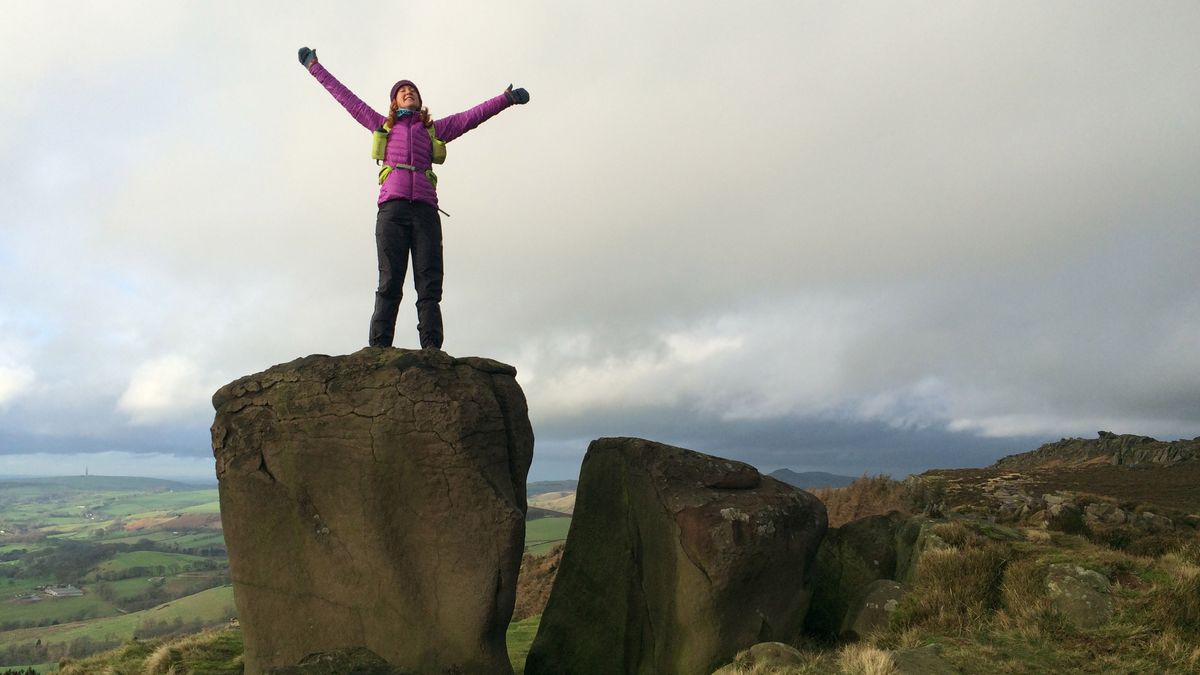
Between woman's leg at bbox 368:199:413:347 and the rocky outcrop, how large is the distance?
49.0 m

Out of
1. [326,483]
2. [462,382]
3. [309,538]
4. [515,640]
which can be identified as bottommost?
[515,640]

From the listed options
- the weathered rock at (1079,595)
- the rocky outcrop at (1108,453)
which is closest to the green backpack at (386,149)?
the weathered rock at (1079,595)

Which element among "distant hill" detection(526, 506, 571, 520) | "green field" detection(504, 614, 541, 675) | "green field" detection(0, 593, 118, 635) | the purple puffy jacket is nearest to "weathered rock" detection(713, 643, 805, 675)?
"green field" detection(504, 614, 541, 675)

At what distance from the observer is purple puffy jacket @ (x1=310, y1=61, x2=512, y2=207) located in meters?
12.2

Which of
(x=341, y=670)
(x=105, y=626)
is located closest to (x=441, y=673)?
(x=341, y=670)

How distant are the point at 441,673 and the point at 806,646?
6499 millimetres

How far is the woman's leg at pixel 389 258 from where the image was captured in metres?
12.1

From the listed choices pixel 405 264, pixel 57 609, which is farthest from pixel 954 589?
pixel 57 609

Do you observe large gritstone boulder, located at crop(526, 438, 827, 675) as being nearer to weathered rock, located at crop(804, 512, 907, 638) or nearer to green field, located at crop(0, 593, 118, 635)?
weathered rock, located at crop(804, 512, 907, 638)

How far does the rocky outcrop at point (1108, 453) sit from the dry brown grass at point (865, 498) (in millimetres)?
22431

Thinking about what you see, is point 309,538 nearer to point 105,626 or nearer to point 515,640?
point 515,640

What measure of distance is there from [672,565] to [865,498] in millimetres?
21271

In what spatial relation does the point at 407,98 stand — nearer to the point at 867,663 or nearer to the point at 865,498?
the point at 867,663

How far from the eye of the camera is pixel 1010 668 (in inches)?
373
